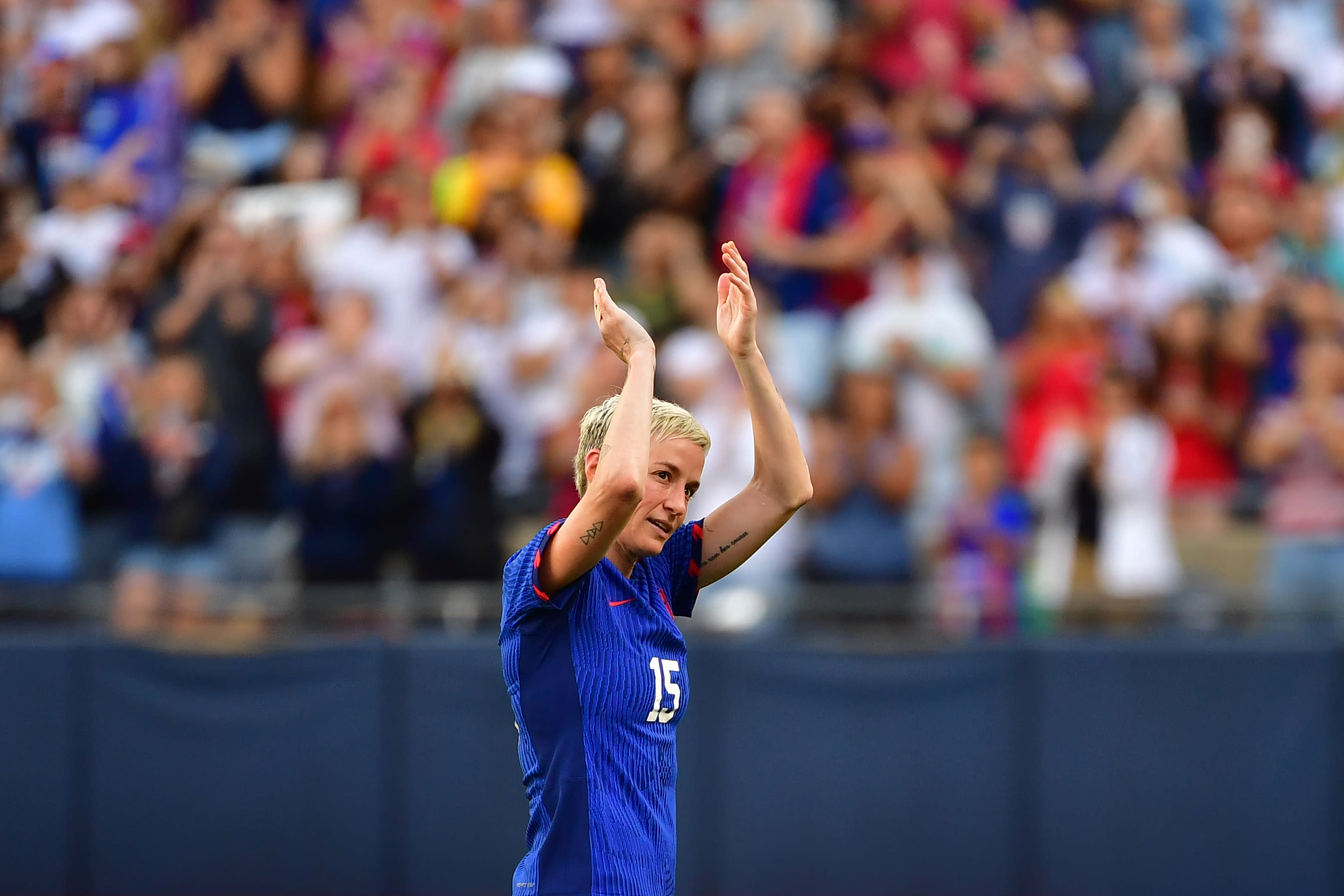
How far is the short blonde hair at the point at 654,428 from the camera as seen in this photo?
165 inches

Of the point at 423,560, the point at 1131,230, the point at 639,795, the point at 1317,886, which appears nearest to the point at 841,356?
the point at 1131,230

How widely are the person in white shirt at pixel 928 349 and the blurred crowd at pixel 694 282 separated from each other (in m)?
0.02

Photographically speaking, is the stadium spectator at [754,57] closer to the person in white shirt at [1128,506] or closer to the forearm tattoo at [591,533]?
the person in white shirt at [1128,506]

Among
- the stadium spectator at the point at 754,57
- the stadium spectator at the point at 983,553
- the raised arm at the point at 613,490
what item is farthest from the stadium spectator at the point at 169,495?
the raised arm at the point at 613,490

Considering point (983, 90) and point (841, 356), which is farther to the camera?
point (983, 90)

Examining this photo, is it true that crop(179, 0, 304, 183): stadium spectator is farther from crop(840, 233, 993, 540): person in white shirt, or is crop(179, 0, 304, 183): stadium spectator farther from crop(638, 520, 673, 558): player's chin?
crop(638, 520, 673, 558): player's chin

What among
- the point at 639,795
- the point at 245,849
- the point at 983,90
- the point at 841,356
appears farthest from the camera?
the point at 983,90

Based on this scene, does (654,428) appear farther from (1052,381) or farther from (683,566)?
(1052,381)

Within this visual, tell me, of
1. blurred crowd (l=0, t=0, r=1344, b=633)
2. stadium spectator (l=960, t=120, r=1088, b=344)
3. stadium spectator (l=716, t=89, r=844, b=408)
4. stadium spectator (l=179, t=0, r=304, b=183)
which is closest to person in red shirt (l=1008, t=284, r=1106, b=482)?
blurred crowd (l=0, t=0, r=1344, b=633)

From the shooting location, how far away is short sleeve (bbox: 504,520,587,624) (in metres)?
4.04

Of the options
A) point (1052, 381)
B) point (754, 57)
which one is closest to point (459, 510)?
point (1052, 381)

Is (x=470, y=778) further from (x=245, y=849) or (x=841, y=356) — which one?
(x=841, y=356)

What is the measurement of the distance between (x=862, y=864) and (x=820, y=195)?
403 cm

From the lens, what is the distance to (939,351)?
10.0 m
